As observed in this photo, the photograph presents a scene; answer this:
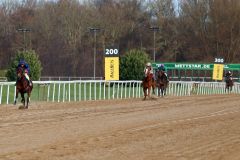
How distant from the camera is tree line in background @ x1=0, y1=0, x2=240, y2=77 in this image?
75375 millimetres

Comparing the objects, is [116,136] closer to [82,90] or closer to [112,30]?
[82,90]

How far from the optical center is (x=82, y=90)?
31.2 m

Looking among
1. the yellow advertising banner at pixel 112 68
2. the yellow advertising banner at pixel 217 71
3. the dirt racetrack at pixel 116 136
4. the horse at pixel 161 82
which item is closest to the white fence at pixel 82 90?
the yellow advertising banner at pixel 112 68

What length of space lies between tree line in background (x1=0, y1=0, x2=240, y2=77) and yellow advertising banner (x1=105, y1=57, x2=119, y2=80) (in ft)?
149

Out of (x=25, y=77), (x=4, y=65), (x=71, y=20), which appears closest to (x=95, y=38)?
(x=71, y=20)

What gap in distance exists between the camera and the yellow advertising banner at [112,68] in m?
30.3

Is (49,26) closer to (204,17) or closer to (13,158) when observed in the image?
(204,17)

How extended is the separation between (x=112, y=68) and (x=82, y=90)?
6.98 feet

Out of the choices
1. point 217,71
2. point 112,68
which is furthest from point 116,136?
point 217,71

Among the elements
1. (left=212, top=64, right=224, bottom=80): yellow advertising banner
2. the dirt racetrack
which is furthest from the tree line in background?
the dirt racetrack

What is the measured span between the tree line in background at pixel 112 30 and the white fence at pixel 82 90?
3361 cm

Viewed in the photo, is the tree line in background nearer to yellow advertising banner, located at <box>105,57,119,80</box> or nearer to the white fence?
the white fence

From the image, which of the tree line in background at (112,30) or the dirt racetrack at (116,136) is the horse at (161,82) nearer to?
the dirt racetrack at (116,136)

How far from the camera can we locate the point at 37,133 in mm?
12258
